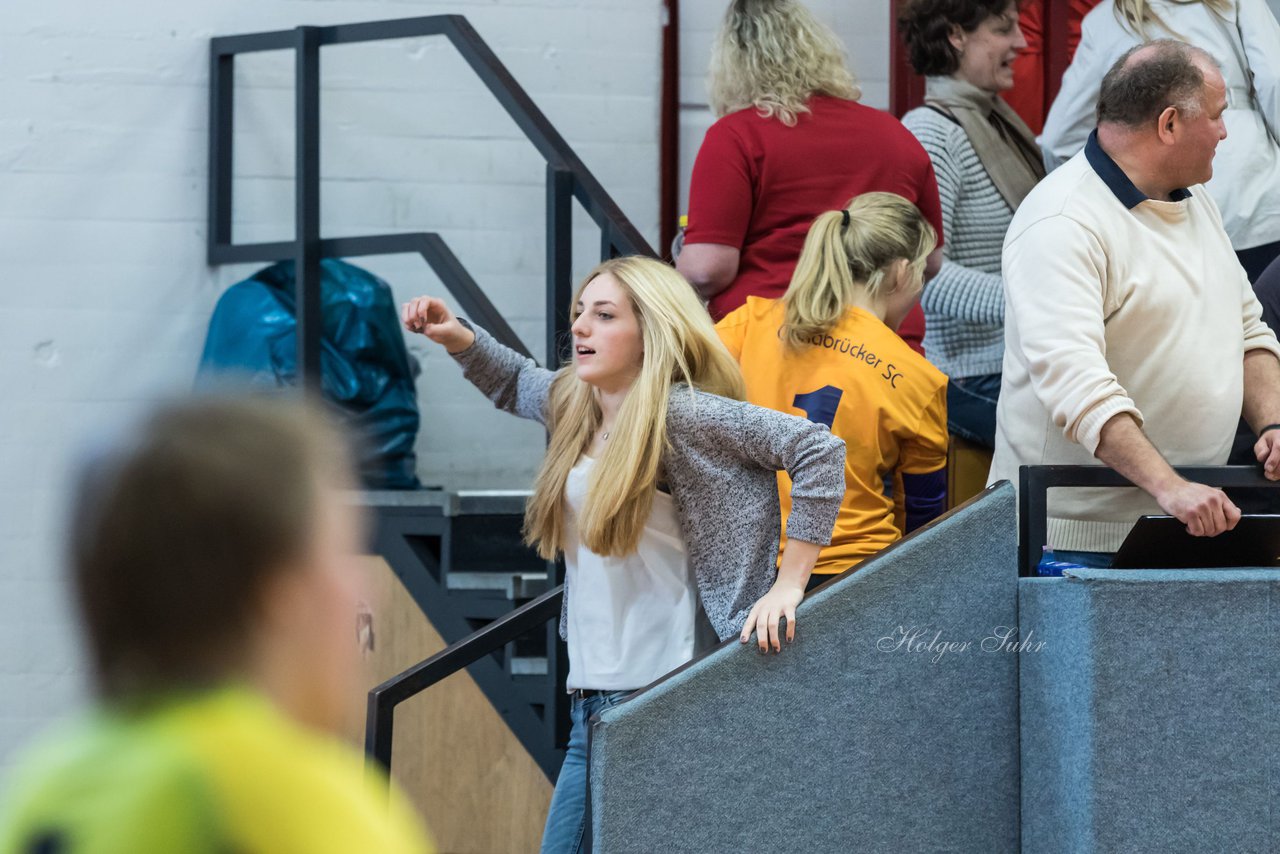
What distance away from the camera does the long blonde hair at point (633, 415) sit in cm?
219

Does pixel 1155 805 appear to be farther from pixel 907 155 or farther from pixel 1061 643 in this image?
pixel 907 155

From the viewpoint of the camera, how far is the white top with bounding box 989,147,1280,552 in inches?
87.1

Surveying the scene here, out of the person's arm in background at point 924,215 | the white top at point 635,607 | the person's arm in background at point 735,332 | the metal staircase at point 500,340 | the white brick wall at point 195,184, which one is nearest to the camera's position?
the white top at point 635,607

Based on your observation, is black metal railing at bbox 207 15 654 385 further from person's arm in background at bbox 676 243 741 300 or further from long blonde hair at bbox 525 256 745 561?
long blonde hair at bbox 525 256 745 561

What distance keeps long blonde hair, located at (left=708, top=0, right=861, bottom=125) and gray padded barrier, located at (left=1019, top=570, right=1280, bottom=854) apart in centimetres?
111

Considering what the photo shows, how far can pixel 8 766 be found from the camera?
3.77m

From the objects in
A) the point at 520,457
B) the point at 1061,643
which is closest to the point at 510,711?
the point at 520,457

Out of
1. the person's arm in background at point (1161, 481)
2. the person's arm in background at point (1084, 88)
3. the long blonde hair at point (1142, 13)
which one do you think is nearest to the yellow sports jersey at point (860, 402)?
the person's arm in background at point (1161, 481)

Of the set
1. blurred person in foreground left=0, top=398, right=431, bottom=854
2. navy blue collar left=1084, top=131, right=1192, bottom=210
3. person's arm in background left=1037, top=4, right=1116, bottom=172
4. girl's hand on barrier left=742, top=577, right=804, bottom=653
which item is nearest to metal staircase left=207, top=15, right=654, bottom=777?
girl's hand on barrier left=742, top=577, right=804, bottom=653

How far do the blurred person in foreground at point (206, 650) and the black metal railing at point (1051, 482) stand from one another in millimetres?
1567

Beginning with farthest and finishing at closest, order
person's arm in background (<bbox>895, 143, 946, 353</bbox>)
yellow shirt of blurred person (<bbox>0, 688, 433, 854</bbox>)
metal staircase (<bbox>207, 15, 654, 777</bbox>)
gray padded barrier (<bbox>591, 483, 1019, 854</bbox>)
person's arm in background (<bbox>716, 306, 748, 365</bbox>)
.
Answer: metal staircase (<bbox>207, 15, 654, 777</bbox>) < person's arm in background (<bbox>895, 143, 946, 353</bbox>) < person's arm in background (<bbox>716, 306, 748, 365</bbox>) < gray padded barrier (<bbox>591, 483, 1019, 854</bbox>) < yellow shirt of blurred person (<bbox>0, 688, 433, 854</bbox>)

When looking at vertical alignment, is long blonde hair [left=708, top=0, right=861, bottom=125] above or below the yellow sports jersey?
above

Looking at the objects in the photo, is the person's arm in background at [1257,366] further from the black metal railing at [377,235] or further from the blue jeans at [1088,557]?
the black metal railing at [377,235]

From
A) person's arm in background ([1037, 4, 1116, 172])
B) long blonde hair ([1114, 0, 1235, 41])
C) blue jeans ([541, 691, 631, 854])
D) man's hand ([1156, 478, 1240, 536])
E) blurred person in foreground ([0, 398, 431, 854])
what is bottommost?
blue jeans ([541, 691, 631, 854])
